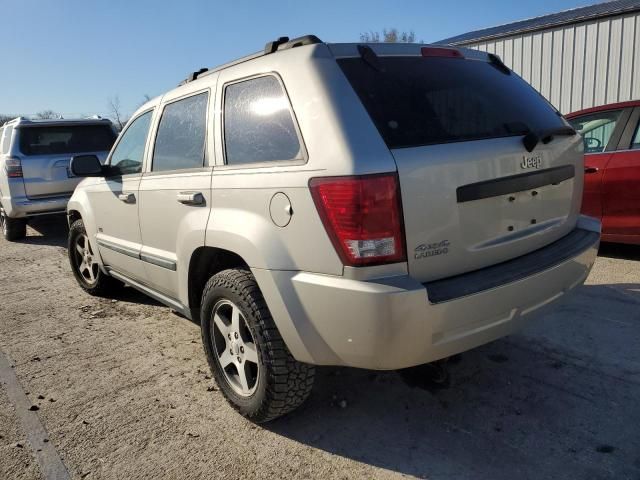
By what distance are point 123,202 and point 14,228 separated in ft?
19.7

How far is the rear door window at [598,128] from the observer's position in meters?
5.24

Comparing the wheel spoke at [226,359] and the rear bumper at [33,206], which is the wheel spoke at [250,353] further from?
the rear bumper at [33,206]

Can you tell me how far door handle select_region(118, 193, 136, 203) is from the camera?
3741 millimetres

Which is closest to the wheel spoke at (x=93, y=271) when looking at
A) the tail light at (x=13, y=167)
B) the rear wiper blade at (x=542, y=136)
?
the tail light at (x=13, y=167)

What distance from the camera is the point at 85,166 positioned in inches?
161

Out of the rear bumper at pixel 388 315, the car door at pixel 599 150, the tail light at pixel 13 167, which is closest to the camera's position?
the rear bumper at pixel 388 315

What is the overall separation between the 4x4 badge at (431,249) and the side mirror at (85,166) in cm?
302

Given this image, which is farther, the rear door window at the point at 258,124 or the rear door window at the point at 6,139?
the rear door window at the point at 6,139

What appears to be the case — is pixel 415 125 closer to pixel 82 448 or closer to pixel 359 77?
pixel 359 77

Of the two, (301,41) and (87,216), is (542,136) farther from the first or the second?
(87,216)

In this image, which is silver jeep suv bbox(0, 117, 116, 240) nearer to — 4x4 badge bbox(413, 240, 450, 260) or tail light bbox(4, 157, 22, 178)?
tail light bbox(4, 157, 22, 178)

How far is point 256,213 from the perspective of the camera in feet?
8.07

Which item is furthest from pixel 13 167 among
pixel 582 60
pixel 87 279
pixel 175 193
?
pixel 582 60

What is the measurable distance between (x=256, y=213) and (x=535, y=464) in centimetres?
170
